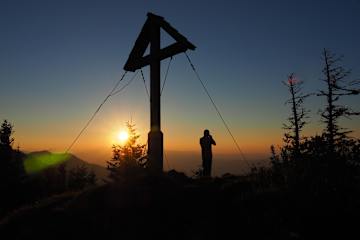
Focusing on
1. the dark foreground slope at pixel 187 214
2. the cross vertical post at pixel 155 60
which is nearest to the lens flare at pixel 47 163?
the cross vertical post at pixel 155 60

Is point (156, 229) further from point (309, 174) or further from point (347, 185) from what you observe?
point (347, 185)

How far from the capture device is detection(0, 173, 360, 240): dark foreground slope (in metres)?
6.25

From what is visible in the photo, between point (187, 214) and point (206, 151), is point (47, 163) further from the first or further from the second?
point (187, 214)

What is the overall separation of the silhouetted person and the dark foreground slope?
493cm

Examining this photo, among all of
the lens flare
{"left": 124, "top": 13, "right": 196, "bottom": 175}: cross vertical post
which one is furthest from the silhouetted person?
the lens flare

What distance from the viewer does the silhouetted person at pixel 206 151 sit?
48.8 ft

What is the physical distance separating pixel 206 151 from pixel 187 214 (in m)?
7.67

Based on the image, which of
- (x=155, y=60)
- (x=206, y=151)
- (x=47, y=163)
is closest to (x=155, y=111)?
(x=155, y=60)

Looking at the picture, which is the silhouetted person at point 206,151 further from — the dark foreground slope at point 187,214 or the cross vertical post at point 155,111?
the dark foreground slope at point 187,214

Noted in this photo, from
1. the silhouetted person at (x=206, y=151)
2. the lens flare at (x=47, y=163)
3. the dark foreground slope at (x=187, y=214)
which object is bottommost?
the dark foreground slope at (x=187, y=214)

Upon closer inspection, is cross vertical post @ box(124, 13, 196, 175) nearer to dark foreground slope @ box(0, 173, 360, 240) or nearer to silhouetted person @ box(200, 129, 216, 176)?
dark foreground slope @ box(0, 173, 360, 240)

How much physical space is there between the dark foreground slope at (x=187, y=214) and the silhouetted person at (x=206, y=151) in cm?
493

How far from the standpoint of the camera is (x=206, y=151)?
49.2ft

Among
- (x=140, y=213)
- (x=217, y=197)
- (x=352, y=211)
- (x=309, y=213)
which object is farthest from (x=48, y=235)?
(x=352, y=211)
